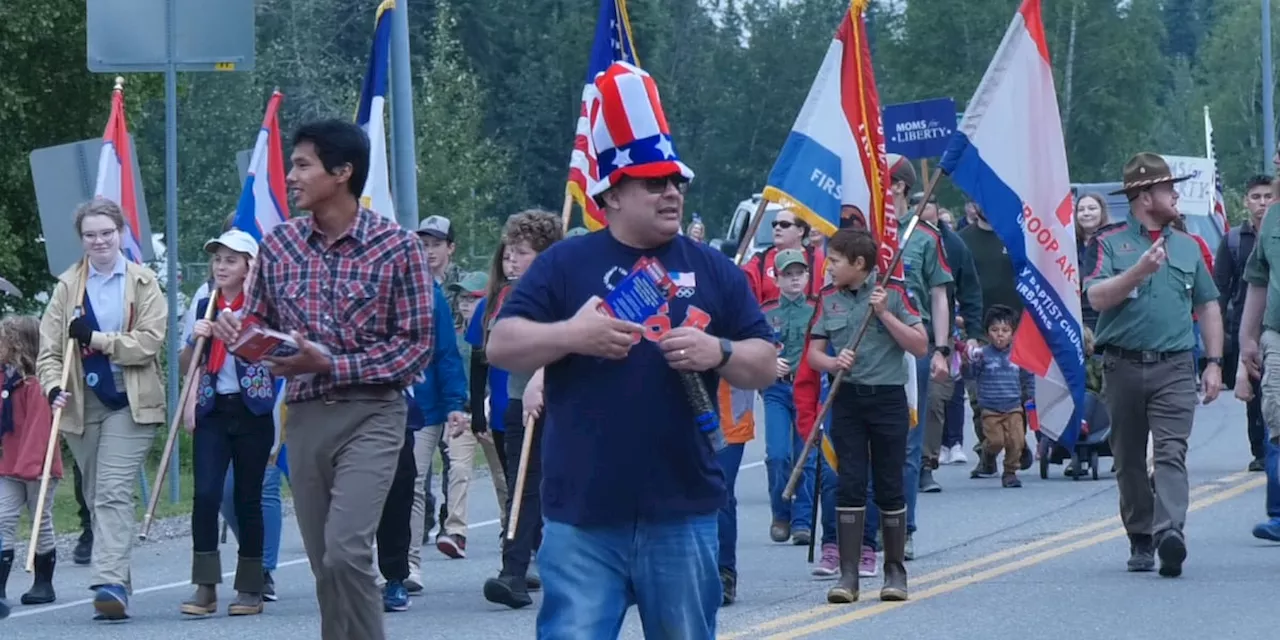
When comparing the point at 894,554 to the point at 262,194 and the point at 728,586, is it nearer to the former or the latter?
the point at 728,586

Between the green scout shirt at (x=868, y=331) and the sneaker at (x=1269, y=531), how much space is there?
3113 mm

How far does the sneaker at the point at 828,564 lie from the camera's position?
11766mm

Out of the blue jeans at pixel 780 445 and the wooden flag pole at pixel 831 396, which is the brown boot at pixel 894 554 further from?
the blue jeans at pixel 780 445

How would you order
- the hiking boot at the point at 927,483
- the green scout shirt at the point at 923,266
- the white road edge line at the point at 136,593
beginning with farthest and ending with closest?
the hiking boot at the point at 927,483 < the green scout shirt at the point at 923,266 < the white road edge line at the point at 136,593

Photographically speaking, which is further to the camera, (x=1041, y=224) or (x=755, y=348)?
(x=1041, y=224)

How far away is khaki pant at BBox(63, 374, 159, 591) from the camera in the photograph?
1073cm

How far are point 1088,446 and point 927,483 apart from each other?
4.59 ft

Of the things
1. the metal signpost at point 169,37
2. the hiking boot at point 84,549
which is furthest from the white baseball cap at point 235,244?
the metal signpost at point 169,37

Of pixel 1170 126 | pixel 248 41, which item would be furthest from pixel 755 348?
pixel 1170 126

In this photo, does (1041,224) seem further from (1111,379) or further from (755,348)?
(755,348)

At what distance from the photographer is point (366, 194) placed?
1230 centimetres

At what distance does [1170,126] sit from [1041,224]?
334 feet

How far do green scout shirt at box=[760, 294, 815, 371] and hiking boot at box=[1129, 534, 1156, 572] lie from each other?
2.62 metres

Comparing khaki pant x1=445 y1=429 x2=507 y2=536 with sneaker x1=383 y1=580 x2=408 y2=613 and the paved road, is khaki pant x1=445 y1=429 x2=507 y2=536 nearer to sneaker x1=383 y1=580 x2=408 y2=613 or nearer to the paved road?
the paved road
